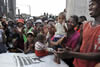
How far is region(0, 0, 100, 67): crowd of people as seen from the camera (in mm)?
1459

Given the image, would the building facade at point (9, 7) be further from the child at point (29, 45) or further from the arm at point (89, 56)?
the arm at point (89, 56)

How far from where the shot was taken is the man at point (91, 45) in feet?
4.70

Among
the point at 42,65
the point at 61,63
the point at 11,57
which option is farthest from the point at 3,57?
the point at 61,63

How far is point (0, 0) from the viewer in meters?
22.3

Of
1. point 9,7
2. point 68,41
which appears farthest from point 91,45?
point 9,7

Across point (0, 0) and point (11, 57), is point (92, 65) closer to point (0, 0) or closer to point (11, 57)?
point (11, 57)

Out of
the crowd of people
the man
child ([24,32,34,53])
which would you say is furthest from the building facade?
the man

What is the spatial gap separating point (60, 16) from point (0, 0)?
20.8 m

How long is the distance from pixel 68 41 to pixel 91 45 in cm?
174

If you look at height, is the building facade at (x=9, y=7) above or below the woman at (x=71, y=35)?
above

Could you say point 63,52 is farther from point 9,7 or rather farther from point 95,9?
point 9,7

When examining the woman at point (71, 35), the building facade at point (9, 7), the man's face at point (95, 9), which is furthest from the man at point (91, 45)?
the building facade at point (9, 7)

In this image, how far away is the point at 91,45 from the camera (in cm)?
149

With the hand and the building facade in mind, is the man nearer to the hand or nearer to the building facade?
the hand
